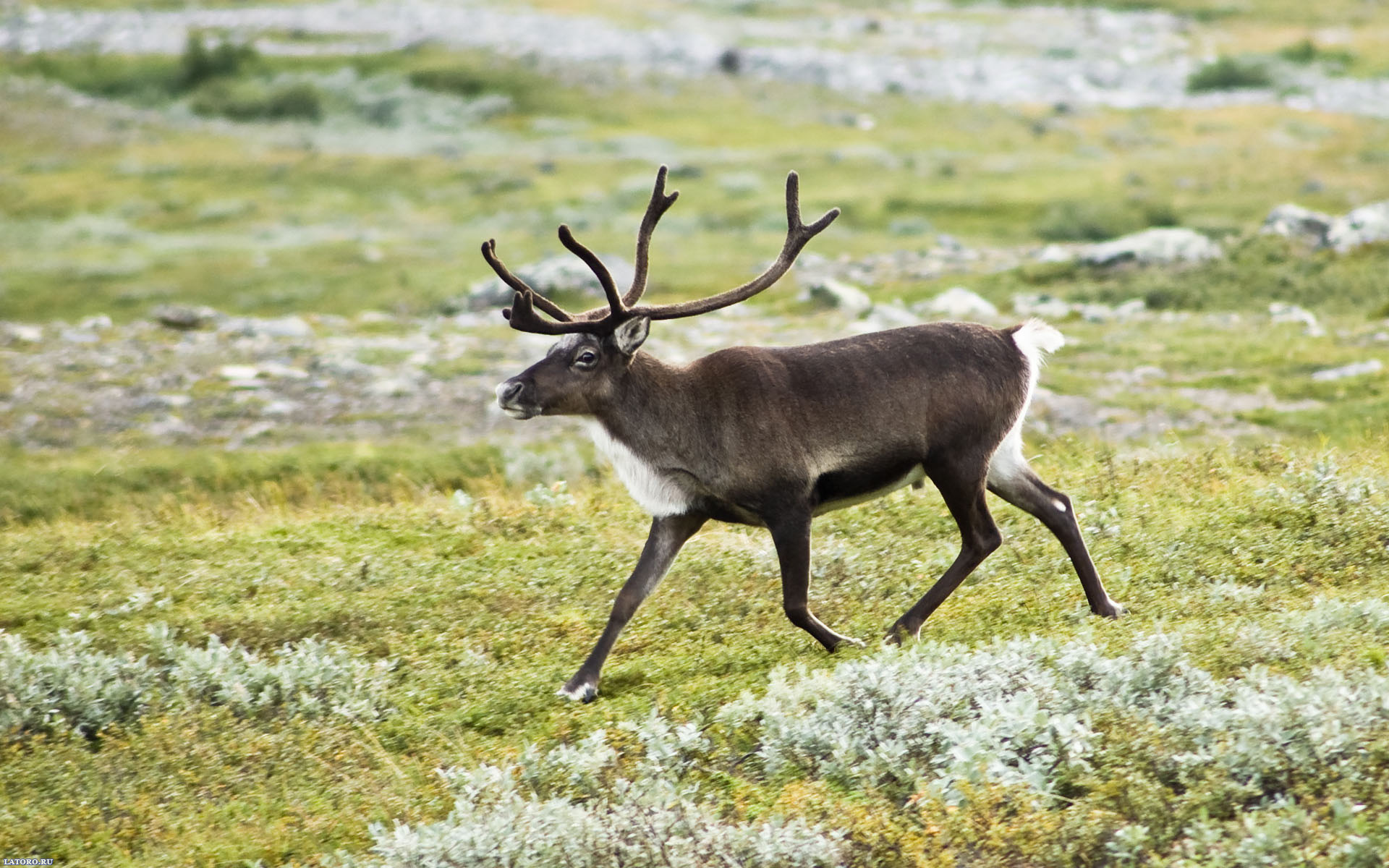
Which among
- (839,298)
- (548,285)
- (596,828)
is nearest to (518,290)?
(596,828)

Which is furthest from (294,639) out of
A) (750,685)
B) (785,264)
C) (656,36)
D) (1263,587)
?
(656,36)

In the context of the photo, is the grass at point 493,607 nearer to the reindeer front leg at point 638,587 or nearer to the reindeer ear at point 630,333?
the reindeer front leg at point 638,587

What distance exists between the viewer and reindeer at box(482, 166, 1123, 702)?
8719 mm

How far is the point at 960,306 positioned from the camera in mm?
24438

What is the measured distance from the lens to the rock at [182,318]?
25.8 meters

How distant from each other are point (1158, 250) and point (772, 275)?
20.0 metres

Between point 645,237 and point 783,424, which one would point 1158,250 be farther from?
point 783,424

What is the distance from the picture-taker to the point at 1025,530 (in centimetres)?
1091

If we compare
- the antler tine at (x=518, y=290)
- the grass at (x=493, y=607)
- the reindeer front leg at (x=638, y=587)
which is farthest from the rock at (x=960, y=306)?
the reindeer front leg at (x=638, y=587)

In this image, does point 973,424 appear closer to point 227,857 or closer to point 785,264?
point 785,264

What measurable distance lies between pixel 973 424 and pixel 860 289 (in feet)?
63.5

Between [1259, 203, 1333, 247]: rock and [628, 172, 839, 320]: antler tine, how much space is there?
20329 millimetres

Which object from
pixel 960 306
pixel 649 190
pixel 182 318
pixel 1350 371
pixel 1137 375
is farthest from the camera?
pixel 649 190

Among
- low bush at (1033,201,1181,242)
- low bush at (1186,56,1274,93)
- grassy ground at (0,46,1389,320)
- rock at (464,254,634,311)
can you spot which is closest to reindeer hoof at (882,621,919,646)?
grassy ground at (0,46,1389,320)
